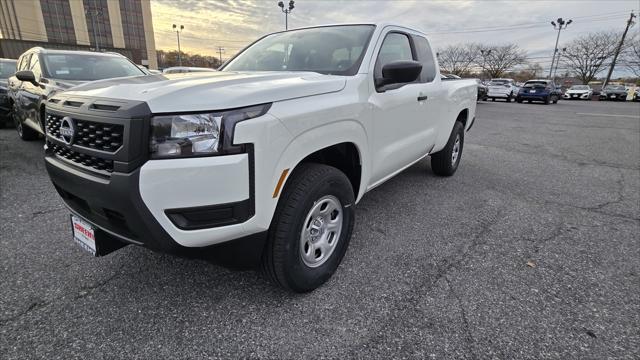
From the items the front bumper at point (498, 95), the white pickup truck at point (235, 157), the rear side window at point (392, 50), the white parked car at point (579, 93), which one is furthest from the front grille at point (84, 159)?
the white parked car at point (579, 93)

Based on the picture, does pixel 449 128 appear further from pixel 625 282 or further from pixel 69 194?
pixel 69 194

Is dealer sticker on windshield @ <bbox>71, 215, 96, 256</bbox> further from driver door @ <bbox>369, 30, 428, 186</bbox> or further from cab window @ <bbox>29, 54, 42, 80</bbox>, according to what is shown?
cab window @ <bbox>29, 54, 42, 80</bbox>

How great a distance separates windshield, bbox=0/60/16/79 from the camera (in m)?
8.46

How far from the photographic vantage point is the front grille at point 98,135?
1.64m

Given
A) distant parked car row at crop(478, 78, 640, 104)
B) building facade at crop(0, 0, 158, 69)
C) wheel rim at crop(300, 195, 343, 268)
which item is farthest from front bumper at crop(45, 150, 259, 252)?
building facade at crop(0, 0, 158, 69)

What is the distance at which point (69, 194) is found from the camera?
205 centimetres

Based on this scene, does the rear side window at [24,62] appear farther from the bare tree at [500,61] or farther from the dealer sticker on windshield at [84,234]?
the bare tree at [500,61]

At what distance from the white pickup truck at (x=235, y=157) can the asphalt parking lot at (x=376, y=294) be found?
353 mm

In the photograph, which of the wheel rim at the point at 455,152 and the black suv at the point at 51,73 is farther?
the black suv at the point at 51,73

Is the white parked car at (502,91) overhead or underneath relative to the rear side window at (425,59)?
underneath

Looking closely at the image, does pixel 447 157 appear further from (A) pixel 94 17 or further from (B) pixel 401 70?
(A) pixel 94 17

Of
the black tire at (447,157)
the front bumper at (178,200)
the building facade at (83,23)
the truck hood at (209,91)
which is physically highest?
the building facade at (83,23)

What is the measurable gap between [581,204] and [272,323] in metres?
3.95

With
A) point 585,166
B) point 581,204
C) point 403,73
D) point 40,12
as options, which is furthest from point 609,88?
point 40,12
